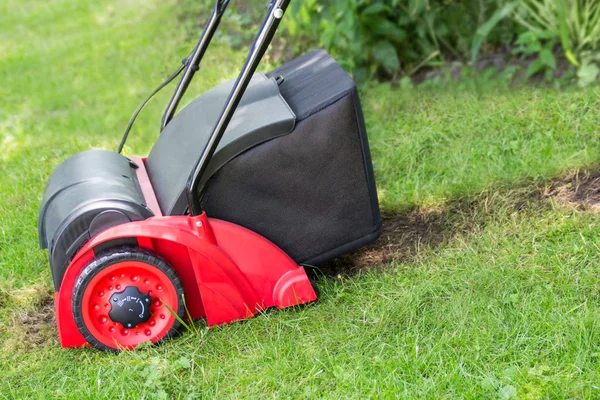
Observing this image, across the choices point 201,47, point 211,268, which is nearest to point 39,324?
point 211,268

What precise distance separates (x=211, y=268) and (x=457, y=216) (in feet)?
3.34

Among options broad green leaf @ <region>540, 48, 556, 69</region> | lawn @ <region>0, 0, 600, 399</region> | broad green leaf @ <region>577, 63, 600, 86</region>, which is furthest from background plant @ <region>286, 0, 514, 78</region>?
broad green leaf @ <region>577, 63, 600, 86</region>

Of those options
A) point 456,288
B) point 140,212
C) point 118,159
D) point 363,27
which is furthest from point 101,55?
point 456,288

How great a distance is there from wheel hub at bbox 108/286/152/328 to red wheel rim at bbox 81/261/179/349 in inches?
1.2

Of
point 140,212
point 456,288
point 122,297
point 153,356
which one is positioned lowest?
point 456,288

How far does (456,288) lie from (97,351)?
3.71 ft

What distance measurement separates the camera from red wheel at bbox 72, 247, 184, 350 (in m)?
2.15

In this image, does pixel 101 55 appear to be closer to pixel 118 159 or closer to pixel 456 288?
pixel 118 159

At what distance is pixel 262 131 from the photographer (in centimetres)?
220

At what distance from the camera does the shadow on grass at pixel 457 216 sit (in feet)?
8.55

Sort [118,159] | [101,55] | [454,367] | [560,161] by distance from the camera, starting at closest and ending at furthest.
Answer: [454,367]
[118,159]
[560,161]
[101,55]

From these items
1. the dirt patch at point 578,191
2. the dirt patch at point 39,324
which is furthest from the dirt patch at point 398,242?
the dirt patch at point 39,324

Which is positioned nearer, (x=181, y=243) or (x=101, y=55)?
(x=181, y=243)

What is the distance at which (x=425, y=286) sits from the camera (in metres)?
2.35
